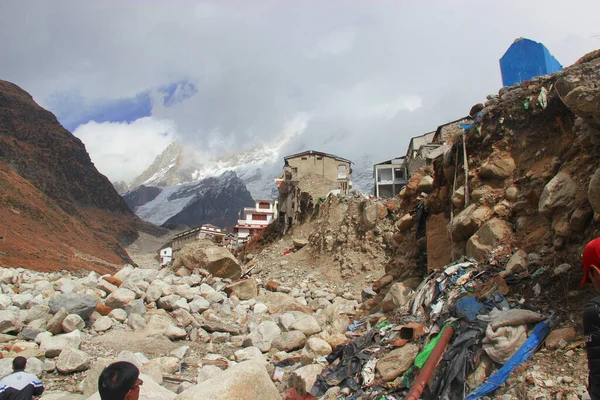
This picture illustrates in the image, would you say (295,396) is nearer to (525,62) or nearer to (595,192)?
(595,192)

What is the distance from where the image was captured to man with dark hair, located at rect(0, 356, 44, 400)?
3.94 meters

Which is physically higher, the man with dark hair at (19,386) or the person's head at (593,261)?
the person's head at (593,261)

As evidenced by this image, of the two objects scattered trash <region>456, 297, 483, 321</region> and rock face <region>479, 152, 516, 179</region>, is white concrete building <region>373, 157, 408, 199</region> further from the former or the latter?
scattered trash <region>456, 297, 483, 321</region>

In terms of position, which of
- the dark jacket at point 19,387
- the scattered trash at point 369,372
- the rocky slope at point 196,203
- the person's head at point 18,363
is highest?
the rocky slope at point 196,203

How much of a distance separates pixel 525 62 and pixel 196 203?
411ft

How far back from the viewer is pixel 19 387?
405cm

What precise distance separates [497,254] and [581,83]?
2.61 meters

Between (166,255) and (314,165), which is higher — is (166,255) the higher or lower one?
the lower one

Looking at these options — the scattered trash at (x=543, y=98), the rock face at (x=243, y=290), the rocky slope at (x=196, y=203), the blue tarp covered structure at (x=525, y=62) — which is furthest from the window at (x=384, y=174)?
the rocky slope at (x=196, y=203)

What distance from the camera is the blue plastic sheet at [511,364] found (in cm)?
394

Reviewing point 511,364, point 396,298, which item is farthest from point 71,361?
point 511,364

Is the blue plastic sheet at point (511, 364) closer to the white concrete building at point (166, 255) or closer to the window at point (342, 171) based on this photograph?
the window at point (342, 171)

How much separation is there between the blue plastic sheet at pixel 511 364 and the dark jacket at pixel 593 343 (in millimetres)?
1817

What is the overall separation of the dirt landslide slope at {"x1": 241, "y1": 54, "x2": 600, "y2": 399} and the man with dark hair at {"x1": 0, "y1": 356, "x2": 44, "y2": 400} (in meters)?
3.85
